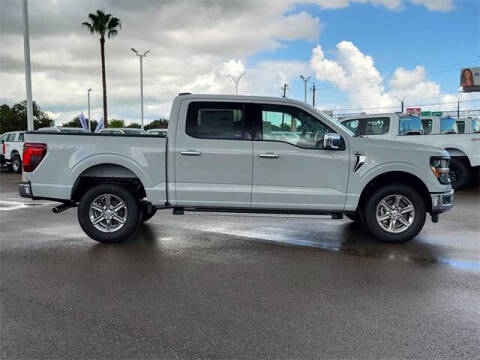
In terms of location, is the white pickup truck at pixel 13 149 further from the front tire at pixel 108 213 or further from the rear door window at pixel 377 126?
the front tire at pixel 108 213

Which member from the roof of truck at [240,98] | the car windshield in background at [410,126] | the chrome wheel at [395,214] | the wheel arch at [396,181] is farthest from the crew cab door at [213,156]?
the car windshield in background at [410,126]

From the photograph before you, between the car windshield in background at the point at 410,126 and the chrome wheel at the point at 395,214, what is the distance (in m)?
6.86

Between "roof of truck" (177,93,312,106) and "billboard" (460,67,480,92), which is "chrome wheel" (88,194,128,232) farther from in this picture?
"billboard" (460,67,480,92)

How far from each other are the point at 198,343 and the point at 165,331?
34 centimetres

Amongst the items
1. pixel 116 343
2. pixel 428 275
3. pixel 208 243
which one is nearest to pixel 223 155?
pixel 208 243

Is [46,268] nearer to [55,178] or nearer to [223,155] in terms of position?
[55,178]

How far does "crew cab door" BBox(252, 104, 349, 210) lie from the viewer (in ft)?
20.2

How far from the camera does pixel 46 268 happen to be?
5234 millimetres

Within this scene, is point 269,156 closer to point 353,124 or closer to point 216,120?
point 216,120

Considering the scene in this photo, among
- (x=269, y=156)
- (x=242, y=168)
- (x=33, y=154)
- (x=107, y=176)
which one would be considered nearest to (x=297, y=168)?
(x=269, y=156)

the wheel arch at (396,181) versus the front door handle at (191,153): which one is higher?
the front door handle at (191,153)

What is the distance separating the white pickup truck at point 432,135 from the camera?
12.3 meters

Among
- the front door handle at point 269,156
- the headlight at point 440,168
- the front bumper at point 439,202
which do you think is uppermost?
the front door handle at point 269,156

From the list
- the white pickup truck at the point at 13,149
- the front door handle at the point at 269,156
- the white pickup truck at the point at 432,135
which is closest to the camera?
the front door handle at the point at 269,156
